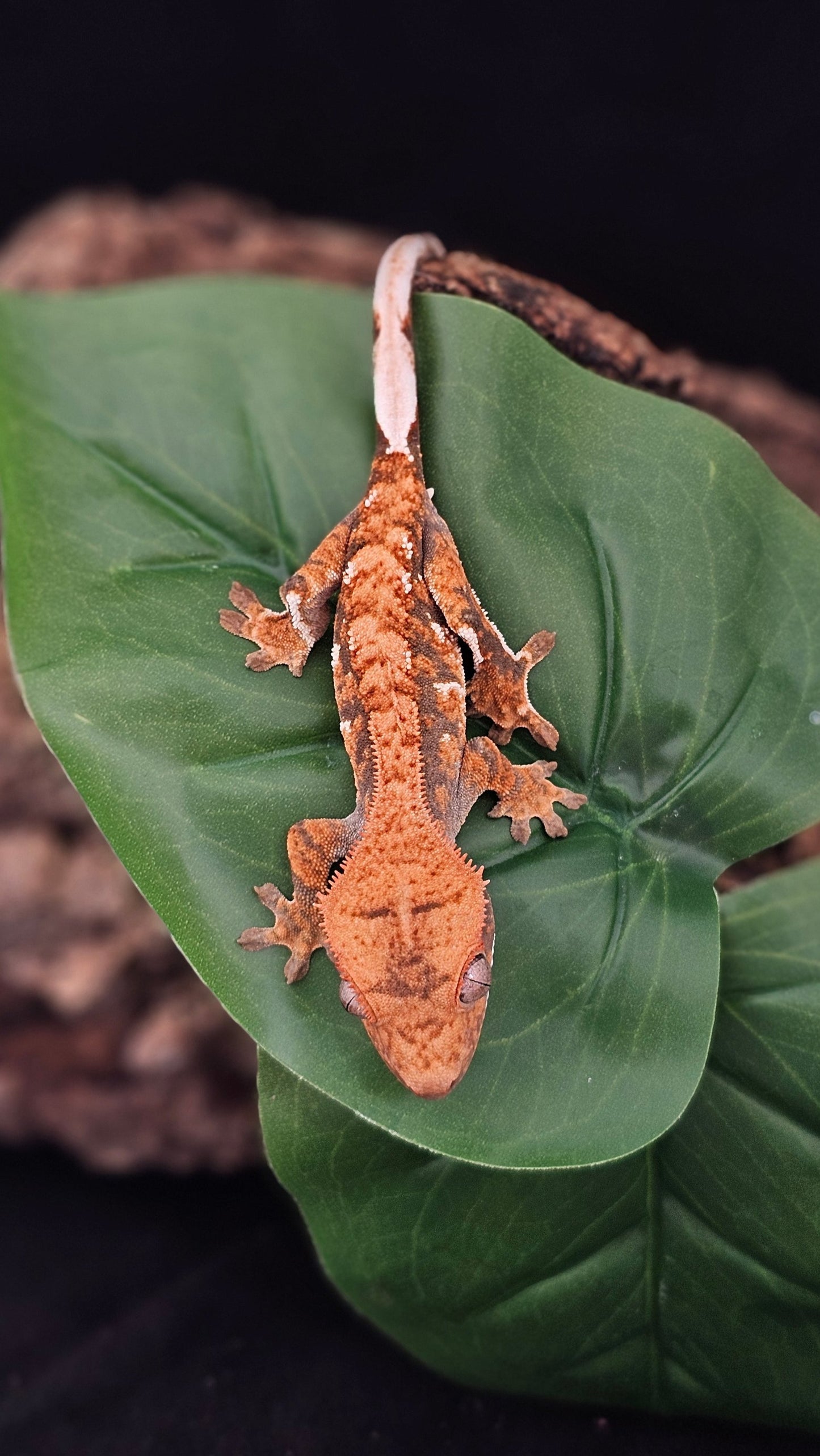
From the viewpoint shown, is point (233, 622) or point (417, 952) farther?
point (233, 622)

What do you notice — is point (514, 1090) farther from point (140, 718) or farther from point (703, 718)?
point (140, 718)

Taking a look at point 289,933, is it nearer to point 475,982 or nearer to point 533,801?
point 475,982

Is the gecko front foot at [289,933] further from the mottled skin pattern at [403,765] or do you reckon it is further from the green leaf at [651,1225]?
the green leaf at [651,1225]

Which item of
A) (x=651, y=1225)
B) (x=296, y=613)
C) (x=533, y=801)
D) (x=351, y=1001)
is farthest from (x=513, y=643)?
(x=651, y=1225)

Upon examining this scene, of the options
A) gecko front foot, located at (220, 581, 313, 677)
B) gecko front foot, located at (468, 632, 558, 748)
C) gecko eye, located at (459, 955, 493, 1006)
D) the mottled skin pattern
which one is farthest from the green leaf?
gecko front foot, located at (220, 581, 313, 677)

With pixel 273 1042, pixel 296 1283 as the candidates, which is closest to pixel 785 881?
pixel 273 1042
